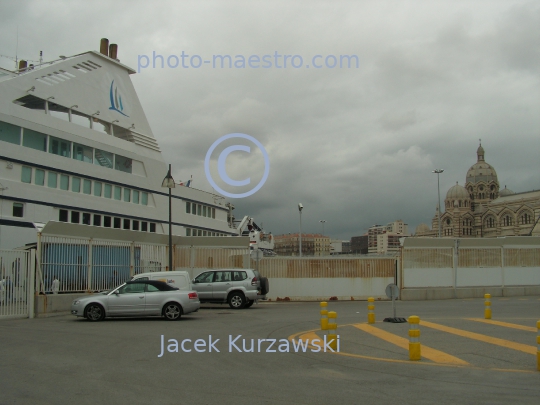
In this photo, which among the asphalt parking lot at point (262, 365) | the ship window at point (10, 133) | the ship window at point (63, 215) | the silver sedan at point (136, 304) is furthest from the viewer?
the ship window at point (63, 215)

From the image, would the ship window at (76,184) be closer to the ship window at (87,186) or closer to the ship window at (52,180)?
the ship window at (87,186)

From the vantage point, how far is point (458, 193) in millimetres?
155625

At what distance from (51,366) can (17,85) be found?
25.4 m

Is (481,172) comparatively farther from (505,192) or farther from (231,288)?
(231,288)

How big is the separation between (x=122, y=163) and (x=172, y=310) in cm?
2324

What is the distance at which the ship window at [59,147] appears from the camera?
31352mm

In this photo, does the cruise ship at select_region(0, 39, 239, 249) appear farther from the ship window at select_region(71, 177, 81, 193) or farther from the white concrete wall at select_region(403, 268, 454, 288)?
the white concrete wall at select_region(403, 268, 454, 288)

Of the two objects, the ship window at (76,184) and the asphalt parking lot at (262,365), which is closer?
the asphalt parking lot at (262,365)

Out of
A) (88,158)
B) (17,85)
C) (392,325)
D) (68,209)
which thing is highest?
(17,85)

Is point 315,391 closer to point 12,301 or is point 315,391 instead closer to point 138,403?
point 138,403

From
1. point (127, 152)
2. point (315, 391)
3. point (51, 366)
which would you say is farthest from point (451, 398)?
point (127, 152)

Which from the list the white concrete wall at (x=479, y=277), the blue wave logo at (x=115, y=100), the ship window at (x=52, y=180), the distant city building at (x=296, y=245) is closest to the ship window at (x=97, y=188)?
the ship window at (x=52, y=180)

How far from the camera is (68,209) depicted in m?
31.9

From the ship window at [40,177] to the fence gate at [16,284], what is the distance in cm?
1309
